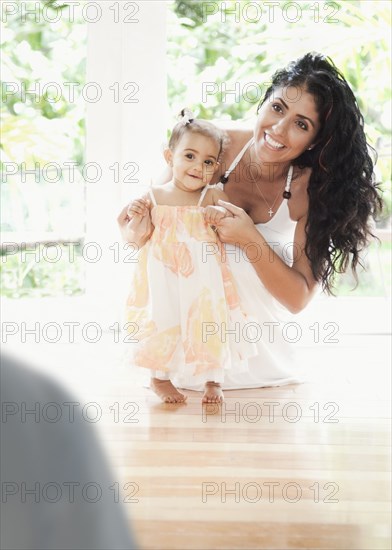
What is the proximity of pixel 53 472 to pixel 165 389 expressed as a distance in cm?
165

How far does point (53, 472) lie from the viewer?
76 cm

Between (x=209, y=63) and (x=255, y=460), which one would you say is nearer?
(x=255, y=460)

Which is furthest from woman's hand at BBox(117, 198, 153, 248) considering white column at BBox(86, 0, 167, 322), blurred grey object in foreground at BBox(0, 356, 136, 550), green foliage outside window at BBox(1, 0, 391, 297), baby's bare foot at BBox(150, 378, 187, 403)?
blurred grey object in foreground at BBox(0, 356, 136, 550)

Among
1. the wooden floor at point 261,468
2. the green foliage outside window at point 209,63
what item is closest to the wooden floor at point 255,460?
the wooden floor at point 261,468

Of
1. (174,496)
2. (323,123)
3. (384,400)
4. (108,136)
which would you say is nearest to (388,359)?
(384,400)

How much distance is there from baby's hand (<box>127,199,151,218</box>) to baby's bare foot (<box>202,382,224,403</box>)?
0.51m

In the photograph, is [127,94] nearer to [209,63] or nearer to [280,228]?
[209,63]

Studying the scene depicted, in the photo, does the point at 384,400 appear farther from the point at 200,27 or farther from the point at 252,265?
the point at 200,27

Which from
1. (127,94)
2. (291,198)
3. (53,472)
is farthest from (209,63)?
(53,472)

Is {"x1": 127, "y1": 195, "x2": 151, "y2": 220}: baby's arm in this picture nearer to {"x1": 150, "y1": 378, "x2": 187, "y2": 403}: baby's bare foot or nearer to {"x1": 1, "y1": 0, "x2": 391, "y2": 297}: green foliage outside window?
{"x1": 150, "y1": 378, "x2": 187, "y2": 403}: baby's bare foot

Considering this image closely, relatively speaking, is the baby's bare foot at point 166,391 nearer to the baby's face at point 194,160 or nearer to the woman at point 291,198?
the woman at point 291,198

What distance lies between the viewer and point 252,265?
2.50 meters

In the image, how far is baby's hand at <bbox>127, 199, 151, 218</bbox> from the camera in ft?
7.86

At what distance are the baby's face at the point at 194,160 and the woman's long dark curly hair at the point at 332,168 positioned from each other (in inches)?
12.3
